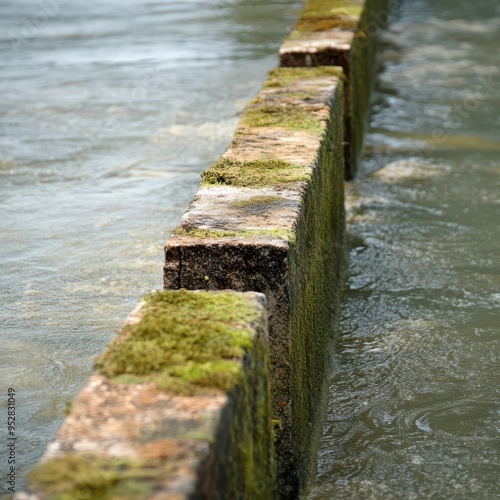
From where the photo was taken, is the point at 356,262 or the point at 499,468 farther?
the point at 356,262

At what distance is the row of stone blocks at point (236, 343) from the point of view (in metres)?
1.88

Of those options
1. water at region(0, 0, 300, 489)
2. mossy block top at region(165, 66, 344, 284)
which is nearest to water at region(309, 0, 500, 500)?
mossy block top at region(165, 66, 344, 284)

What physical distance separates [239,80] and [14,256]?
13.2ft

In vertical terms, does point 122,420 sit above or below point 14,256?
above

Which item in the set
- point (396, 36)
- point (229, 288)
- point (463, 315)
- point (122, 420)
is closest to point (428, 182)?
point (463, 315)

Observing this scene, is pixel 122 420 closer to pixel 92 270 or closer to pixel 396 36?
pixel 92 270

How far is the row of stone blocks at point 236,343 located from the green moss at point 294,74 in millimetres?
76

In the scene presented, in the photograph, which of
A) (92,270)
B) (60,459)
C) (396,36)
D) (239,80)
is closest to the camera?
(60,459)

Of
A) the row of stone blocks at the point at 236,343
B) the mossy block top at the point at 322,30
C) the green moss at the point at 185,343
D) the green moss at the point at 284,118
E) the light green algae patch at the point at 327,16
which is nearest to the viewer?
the row of stone blocks at the point at 236,343

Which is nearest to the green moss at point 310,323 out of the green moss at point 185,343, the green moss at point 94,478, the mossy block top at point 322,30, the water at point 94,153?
the green moss at point 185,343

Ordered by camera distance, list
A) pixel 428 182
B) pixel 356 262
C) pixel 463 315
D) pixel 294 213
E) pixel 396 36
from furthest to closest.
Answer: pixel 396 36, pixel 428 182, pixel 356 262, pixel 463 315, pixel 294 213

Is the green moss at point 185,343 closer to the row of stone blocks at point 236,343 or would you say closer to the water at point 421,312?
the row of stone blocks at point 236,343

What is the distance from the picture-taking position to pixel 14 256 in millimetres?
5031

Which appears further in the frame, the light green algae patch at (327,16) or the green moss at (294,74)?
the light green algae patch at (327,16)
